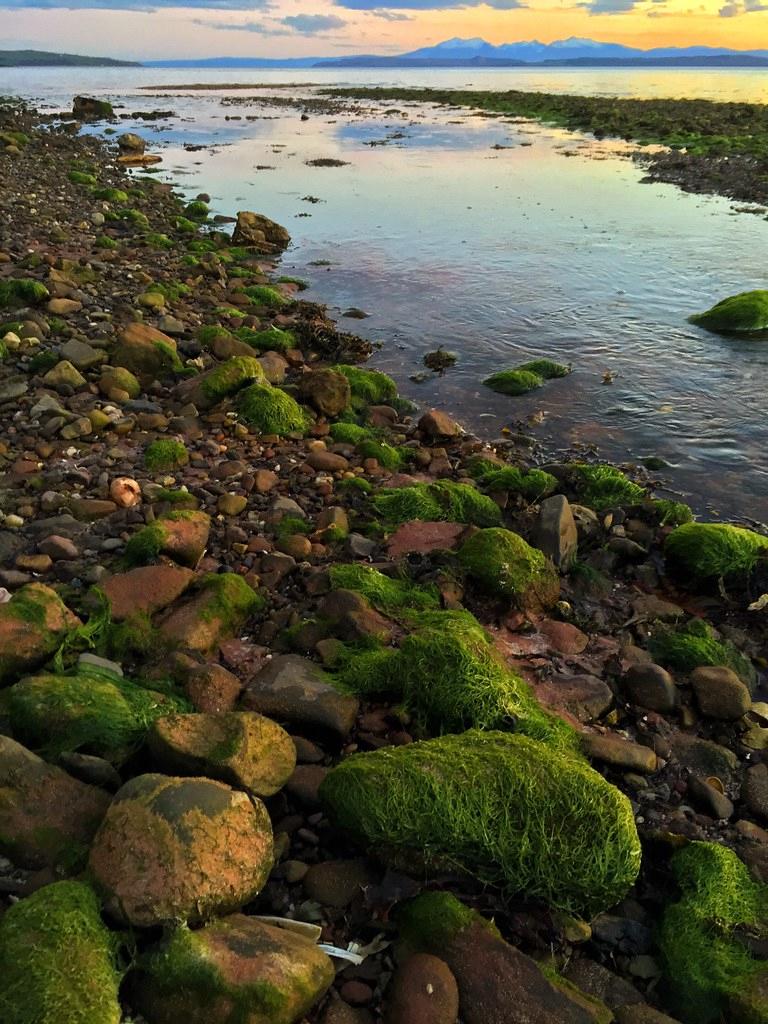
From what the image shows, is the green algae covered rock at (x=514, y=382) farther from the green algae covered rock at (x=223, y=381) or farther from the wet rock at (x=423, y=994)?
the wet rock at (x=423, y=994)

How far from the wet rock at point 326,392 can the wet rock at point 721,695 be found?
21.1 ft

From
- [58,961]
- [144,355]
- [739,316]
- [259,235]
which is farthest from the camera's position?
[259,235]

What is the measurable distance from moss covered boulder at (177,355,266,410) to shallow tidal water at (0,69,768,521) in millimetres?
2955

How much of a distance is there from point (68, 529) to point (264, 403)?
3694 millimetres

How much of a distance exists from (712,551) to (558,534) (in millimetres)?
1524

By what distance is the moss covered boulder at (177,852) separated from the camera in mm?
2936

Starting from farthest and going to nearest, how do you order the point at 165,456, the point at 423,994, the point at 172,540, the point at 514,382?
the point at 514,382
the point at 165,456
the point at 172,540
the point at 423,994

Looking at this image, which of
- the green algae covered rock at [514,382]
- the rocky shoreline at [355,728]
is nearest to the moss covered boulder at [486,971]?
the rocky shoreline at [355,728]

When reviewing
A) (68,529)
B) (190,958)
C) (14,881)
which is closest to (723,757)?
(190,958)

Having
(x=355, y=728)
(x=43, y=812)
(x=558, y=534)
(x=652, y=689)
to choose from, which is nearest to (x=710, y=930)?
(x=652, y=689)

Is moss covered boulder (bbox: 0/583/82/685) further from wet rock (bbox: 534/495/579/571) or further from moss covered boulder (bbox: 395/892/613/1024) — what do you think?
wet rock (bbox: 534/495/579/571)

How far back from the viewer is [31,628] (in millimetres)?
4582

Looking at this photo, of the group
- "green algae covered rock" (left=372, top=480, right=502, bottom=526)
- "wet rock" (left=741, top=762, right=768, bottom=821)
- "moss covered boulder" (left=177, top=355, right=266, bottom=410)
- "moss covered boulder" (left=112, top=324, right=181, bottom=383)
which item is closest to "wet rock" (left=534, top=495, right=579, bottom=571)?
"green algae covered rock" (left=372, top=480, right=502, bottom=526)

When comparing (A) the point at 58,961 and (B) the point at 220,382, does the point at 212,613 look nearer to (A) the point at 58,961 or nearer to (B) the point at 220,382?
(A) the point at 58,961
